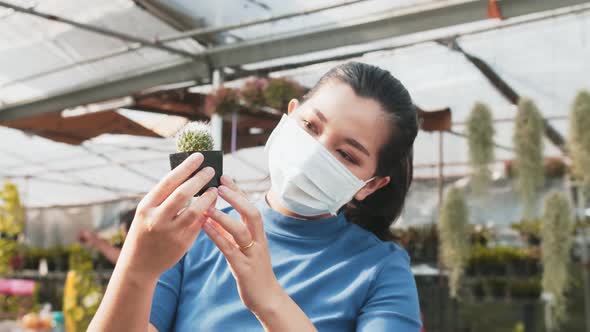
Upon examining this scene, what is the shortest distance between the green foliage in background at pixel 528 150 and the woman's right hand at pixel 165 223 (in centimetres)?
331

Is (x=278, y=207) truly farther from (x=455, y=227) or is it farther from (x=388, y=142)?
(x=455, y=227)

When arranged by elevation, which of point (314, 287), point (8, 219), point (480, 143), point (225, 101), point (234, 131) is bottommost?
point (8, 219)

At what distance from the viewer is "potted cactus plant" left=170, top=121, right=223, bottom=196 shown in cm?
84

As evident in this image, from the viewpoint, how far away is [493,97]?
4.62m

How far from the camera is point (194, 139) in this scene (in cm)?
91

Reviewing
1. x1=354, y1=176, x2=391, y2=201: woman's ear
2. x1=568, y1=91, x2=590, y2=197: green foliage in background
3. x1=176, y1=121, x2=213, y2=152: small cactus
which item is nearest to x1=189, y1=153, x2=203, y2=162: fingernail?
x1=176, y1=121, x2=213, y2=152: small cactus

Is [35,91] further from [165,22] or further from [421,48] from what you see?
[421,48]

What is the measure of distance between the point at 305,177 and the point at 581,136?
Result: 113 inches

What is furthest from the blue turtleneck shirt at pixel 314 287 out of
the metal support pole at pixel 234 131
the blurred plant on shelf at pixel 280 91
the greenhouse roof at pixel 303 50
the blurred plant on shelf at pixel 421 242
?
→ the blurred plant on shelf at pixel 421 242

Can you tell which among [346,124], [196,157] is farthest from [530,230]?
[196,157]

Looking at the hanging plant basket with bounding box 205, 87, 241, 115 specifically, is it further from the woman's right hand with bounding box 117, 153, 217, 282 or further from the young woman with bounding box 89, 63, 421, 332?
the woman's right hand with bounding box 117, 153, 217, 282

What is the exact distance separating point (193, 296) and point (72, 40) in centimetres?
464

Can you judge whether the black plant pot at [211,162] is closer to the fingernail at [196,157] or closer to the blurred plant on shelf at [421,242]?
the fingernail at [196,157]

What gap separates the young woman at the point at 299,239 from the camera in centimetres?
75
